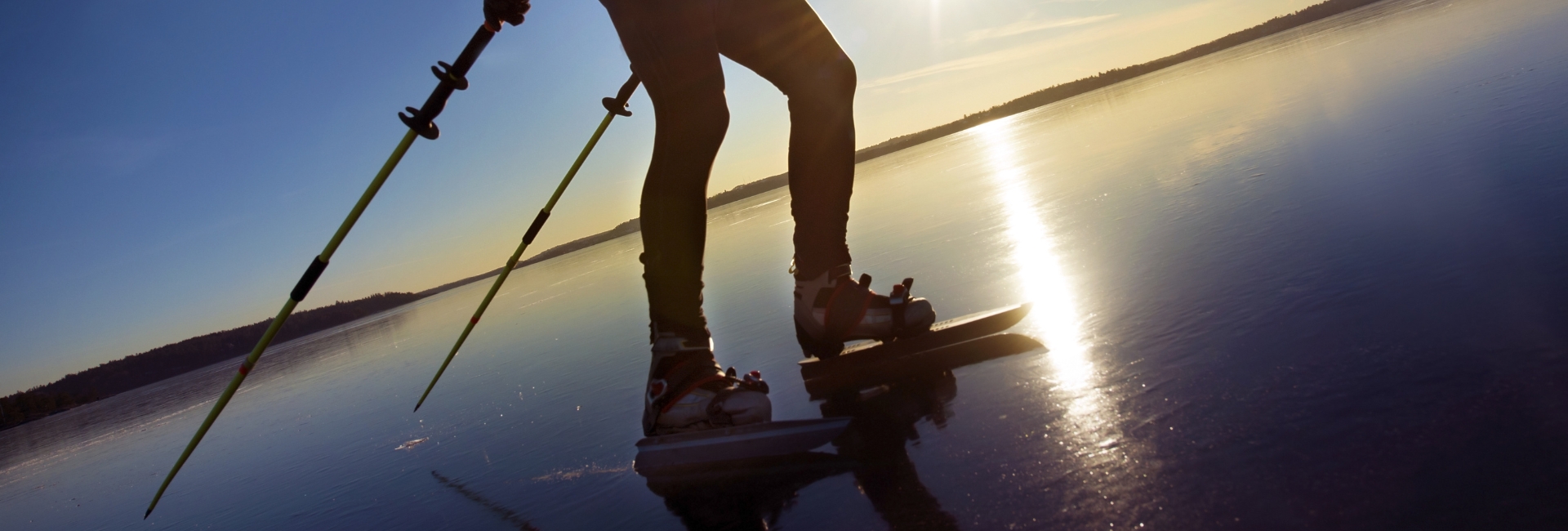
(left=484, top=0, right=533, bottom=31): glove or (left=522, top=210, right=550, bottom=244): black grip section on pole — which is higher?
(left=484, top=0, right=533, bottom=31): glove

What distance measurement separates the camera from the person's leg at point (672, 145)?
7.49ft

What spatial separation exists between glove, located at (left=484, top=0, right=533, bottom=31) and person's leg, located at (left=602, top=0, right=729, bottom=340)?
0.57 meters

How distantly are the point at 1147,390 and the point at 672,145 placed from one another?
1.41m

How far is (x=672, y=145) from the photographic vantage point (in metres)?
2.30

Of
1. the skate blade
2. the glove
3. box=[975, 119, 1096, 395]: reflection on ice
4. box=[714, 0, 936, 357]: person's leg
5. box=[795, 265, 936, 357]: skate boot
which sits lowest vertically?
box=[975, 119, 1096, 395]: reflection on ice

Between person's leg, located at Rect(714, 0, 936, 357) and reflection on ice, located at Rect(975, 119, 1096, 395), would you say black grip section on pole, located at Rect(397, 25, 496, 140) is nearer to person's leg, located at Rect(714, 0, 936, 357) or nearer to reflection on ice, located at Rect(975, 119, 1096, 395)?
person's leg, located at Rect(714, 0, 936, 357)

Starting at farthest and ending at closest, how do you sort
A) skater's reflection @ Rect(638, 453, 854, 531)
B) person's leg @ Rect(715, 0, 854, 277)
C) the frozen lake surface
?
1. person's leg @ Rect(715, 0, 854, 277)
2. skater's reflection @ Rect(638, 453, 854, 531)
3. the frozen lake surface

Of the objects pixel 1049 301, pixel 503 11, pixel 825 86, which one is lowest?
pixel 1049 301

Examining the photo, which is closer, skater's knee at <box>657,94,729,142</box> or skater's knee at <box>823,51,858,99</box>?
skater's knee at <box>657,94,729,142</box>

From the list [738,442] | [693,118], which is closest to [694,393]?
[738,442]

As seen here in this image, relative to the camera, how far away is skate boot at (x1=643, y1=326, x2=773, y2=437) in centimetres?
196

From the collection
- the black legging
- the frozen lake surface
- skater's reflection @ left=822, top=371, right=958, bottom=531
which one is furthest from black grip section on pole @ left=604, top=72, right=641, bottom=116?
skater's reflection @ left=822, top=371, right=958, bottom=531

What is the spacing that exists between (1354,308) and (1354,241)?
0.71 meters

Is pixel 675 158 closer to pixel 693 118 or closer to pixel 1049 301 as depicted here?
pixel 693 118
